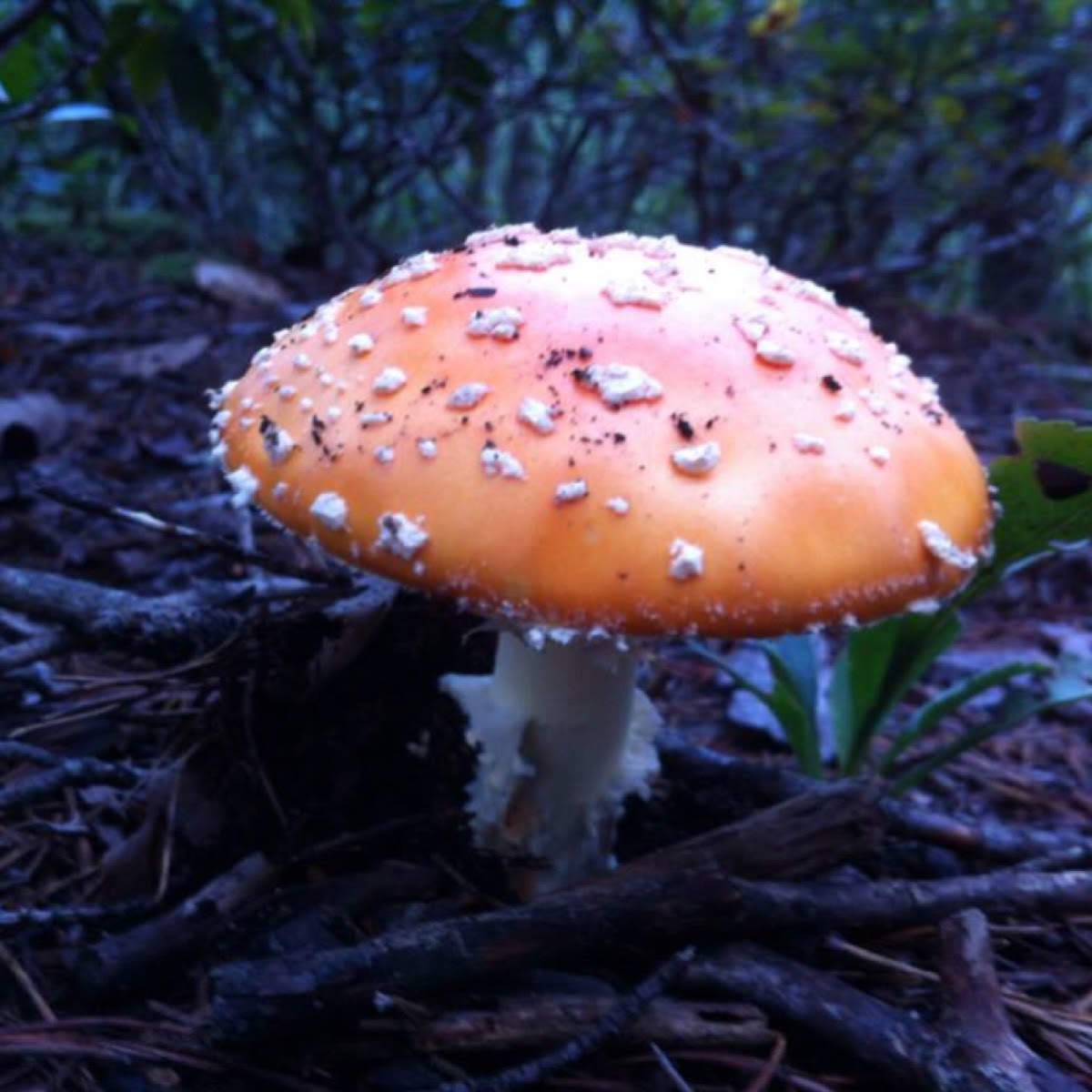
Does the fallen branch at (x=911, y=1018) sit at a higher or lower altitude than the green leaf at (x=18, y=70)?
lower

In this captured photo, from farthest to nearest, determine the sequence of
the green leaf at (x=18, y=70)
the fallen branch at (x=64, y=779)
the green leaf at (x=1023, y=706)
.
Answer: the green leaf at (x=18, y=70)
the green leaf at (x=1023, y=706)
the fallen branch at (x=64, y=779)

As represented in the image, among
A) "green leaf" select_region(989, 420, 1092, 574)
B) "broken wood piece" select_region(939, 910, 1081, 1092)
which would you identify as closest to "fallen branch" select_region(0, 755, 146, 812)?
"broken wood piece" select_region(939, 910, 1081, 1092)

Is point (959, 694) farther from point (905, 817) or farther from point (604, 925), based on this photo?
point (604, 925)

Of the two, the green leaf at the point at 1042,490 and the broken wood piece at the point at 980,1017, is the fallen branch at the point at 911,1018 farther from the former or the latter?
the green leaf at the point at 1042,490

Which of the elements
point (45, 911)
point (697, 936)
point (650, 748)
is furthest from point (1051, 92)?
point (45, 911)

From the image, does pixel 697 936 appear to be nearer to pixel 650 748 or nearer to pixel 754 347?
pixel 650 748

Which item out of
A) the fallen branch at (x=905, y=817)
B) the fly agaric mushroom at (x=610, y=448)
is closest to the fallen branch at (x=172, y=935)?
the fly agaric mushroom at (x=610, y=448)
